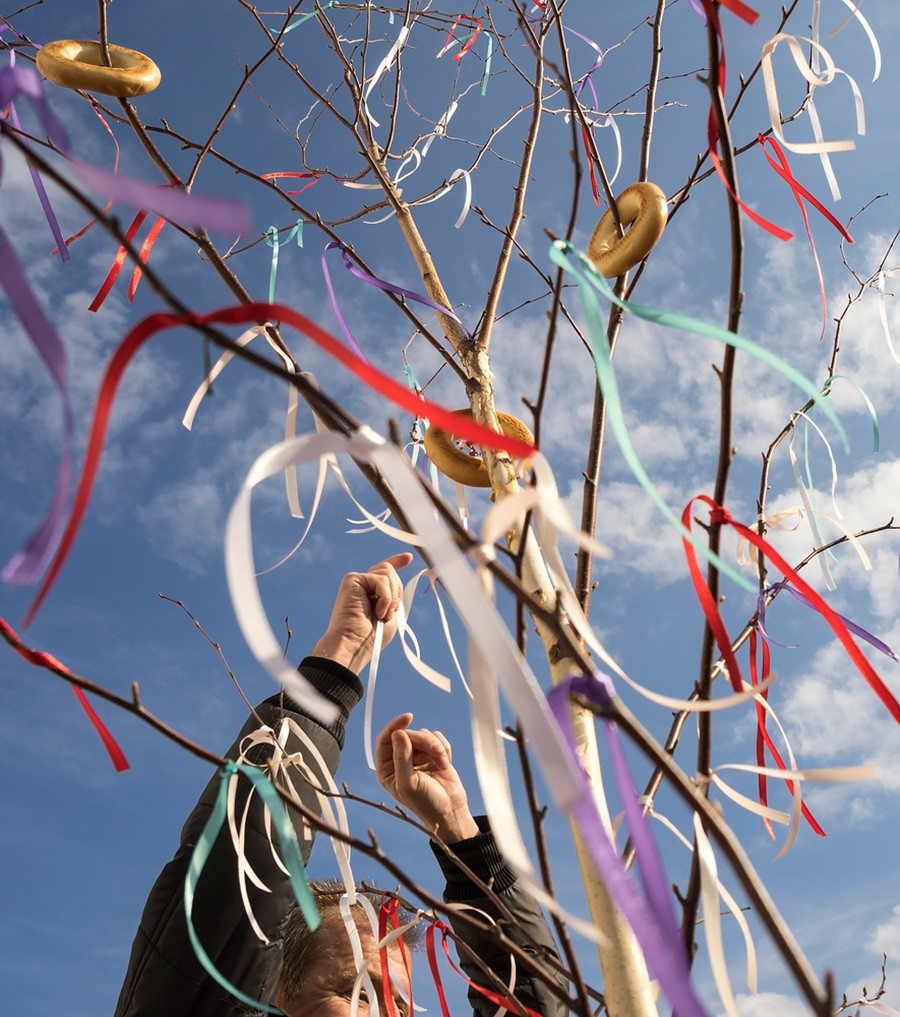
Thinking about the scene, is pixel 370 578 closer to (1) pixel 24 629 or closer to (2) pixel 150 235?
(2) pixel 150 235

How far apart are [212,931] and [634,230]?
113 centimetres

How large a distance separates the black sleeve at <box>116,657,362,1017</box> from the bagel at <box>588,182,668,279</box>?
831 mm

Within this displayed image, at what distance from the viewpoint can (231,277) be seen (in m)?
0.85

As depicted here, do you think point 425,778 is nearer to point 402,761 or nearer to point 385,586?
point 402,761

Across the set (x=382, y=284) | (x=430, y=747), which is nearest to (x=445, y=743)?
(x=430, y=747)

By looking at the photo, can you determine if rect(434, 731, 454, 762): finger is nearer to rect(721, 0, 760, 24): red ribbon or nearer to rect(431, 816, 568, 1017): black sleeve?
rect(431, 816, 568, 1017): black sleeve

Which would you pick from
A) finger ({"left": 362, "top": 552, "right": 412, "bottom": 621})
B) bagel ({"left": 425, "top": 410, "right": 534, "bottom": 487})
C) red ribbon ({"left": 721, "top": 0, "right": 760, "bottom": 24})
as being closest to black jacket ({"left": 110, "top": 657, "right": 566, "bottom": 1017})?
finger ({"left": 362, "top": 552, "right": 412, "bottom": 621})

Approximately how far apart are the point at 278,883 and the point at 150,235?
0.99 m

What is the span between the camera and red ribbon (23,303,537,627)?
0.98 feet

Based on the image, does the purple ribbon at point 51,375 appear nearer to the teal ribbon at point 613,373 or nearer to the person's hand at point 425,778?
the teal ribbon at point 613,373

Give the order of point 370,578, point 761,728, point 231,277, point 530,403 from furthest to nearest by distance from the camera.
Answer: point 370,578
point 231,277
point 761,728
point 530,403

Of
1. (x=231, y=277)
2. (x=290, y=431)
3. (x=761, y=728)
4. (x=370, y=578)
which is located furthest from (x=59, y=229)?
(x=761, y=728)

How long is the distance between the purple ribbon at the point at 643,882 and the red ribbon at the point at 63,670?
358mm

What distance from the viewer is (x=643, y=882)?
0.41 m
